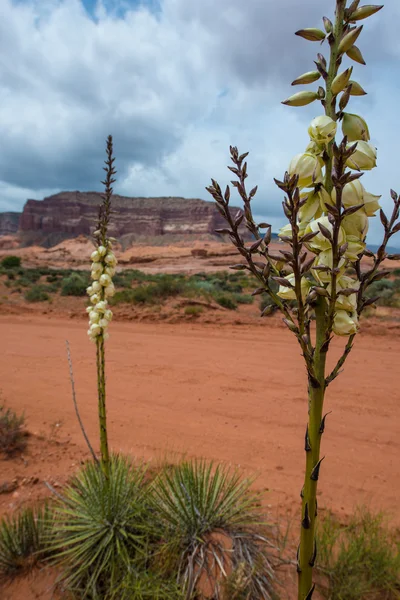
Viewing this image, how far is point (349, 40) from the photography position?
875mm

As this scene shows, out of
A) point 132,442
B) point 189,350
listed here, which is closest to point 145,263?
point 189,350

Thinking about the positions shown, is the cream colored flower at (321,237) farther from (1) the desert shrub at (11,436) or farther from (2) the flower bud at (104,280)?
(1) the desert shrub at (11,436)

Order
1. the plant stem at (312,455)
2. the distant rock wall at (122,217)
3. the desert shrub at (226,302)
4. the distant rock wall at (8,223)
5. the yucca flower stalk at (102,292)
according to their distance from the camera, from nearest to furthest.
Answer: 1. the plant stem at (312,455)
2. the yucca flower stalk at (102,292)
3. the desert shrub at (226,302)
4. the distant rock wall at (122,217)
5. the distant rock wall at (8,223)

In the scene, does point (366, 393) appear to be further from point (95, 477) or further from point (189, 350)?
point (95, 477)

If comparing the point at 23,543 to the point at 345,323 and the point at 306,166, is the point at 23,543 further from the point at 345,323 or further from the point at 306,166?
the point at 306,166

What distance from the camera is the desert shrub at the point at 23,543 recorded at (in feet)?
7.34

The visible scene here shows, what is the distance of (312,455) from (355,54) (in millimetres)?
1066

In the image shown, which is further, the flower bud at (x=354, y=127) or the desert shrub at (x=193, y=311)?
the desert shrub at (x=193, y=311)

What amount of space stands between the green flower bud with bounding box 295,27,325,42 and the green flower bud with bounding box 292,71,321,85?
9cm

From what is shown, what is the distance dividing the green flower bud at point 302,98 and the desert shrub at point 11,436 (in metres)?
3.79

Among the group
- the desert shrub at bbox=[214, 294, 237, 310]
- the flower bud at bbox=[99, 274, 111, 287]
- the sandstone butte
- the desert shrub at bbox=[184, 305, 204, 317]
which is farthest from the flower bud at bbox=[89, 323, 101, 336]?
the sandstone butte

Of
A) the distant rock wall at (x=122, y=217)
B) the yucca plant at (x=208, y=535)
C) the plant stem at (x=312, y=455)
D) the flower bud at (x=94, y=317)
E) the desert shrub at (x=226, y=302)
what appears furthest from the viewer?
the distant rock wall at (x=122, y=217)

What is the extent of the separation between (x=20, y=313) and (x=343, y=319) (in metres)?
12.3

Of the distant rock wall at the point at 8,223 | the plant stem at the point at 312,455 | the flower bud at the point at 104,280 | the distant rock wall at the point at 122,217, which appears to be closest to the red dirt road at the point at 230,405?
the flower bud at the point at 104,280
